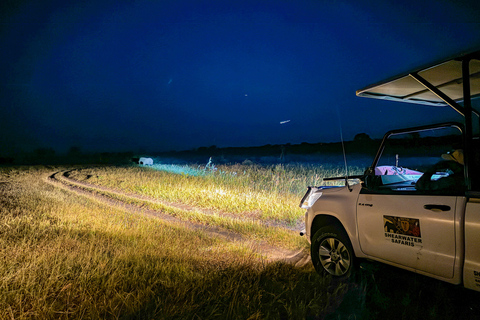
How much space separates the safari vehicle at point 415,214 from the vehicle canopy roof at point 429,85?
0.04ft

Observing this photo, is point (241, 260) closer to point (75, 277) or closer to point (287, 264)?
point (287, 264)

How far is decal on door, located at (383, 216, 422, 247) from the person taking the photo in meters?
3.14

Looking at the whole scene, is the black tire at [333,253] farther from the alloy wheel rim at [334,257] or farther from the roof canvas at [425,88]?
the roof canvas at [425,88]

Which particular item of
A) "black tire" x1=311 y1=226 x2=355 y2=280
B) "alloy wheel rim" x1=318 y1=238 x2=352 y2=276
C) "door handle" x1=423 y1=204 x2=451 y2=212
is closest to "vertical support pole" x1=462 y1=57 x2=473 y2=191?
"door handle" x1=423 y1=204 x2=451 y2=212

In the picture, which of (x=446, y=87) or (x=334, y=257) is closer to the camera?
(x=334, y=257)

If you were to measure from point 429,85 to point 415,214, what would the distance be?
151cm

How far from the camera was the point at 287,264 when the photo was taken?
497 cm

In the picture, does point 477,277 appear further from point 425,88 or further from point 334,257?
point 425,88

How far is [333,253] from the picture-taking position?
4.28m

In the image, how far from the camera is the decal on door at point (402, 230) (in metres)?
3.14

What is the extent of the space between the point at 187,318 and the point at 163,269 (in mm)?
1380

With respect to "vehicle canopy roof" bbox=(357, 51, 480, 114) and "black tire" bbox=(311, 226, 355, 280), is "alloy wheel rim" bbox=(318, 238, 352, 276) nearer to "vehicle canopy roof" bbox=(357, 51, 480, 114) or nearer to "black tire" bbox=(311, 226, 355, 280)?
"black tire" bbox=(311, 226, 355, 280)

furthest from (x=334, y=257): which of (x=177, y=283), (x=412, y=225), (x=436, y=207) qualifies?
(x=177, y=283)

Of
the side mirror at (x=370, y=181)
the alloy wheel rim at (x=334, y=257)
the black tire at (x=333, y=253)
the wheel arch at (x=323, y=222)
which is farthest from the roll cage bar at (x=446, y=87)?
the alloy wheel rim at (x=334, y=257)
